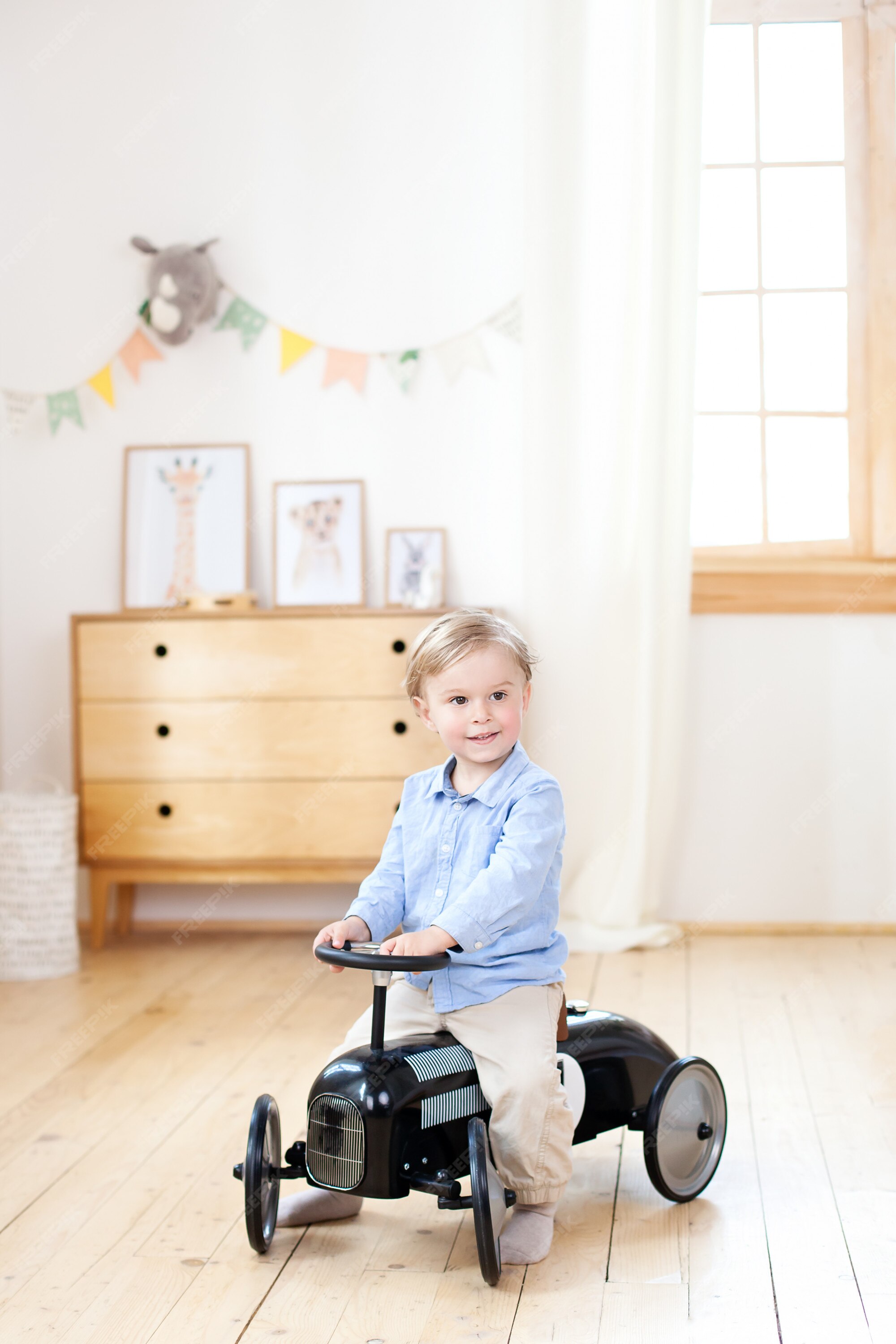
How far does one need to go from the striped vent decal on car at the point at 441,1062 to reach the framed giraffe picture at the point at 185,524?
2103 mm

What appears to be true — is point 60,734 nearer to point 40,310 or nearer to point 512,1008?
point 40,310

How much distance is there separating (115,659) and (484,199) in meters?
1.51

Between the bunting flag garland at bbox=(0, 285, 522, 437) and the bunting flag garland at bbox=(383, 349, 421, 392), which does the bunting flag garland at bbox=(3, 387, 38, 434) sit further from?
the bunting flag garland at bbox=(383, 349, 421, 392)

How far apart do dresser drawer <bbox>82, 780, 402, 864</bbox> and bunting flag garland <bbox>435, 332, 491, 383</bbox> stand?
3.60 feet

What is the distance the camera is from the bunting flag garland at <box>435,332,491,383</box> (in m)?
3.40

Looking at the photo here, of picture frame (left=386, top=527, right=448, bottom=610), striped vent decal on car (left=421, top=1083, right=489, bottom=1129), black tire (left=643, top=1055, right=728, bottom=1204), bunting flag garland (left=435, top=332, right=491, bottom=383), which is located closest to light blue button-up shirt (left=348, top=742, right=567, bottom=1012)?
striped vent decal on car (left=421, top=1083, right=489, bottom=1129)

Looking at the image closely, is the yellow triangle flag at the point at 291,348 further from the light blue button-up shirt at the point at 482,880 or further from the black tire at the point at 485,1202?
the black tire at the point at 485,1202

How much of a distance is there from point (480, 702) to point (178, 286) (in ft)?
7.14

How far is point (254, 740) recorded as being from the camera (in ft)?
10.4

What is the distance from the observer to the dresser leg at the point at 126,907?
3.49 metres

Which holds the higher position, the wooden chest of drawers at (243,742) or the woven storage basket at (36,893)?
the wooden chest of drawers at (243,742)

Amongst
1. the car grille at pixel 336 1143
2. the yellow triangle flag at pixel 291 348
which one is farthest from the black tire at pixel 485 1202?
the yellow triangle flag at pixel 291 348

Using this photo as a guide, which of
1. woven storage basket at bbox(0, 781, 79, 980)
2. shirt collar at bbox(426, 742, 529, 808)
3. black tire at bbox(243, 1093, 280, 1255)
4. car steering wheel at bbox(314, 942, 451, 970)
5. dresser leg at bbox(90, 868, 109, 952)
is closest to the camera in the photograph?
car steering wheel at bbox(314, 942, 451, 970)

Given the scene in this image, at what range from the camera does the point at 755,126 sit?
11.4 feet
